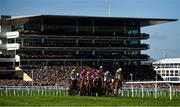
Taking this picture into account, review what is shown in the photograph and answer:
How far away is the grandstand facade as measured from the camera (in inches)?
3361

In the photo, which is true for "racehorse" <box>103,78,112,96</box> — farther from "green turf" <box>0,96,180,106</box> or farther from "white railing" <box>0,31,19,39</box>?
"white railing" <box>0,31,19,39</box>

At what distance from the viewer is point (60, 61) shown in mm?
86188

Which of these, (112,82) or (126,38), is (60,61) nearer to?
(126,38)

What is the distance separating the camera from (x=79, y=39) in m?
88.9

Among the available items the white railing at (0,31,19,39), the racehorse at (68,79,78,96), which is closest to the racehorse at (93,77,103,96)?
the racehorse at (68,79,78,96)

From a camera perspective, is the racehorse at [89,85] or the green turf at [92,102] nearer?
the green turf at [92,102]

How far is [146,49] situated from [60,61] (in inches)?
640

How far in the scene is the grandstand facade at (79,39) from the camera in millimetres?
85375

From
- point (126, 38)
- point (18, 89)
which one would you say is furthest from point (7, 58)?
point (18, 89)

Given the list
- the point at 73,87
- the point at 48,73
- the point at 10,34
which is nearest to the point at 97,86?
the point at 73,87

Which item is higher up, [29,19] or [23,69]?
[29,19]

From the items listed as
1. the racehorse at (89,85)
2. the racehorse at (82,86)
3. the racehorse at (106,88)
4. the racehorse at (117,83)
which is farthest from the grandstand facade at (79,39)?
the racehorse at (117,83)

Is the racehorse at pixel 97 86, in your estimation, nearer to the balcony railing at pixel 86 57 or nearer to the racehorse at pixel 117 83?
the racehorse at pixel 117 83

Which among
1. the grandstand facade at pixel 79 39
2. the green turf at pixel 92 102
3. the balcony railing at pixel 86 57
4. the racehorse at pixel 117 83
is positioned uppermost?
the grandstand facade at pixel 79 39
